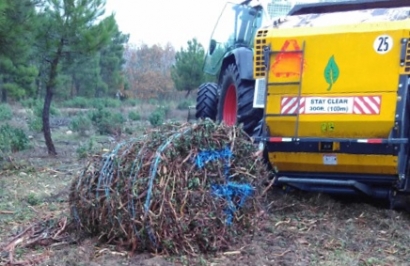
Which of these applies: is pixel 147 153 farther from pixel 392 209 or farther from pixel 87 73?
pixel 87 73

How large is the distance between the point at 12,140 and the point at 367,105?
745cm

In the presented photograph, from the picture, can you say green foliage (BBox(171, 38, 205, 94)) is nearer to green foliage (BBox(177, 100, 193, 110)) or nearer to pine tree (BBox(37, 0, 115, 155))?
green foliage (BBox(177, 100, 193, 110))

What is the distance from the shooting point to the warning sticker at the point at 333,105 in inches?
223

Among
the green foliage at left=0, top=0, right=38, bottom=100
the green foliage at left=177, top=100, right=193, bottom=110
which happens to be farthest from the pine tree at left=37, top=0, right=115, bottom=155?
the green foliage at left=177, top=100, right=193, bottom=110

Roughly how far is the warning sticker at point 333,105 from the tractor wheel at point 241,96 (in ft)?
2.27

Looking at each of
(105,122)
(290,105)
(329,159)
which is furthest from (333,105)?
(105,122)

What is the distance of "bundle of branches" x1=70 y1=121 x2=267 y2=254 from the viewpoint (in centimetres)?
466

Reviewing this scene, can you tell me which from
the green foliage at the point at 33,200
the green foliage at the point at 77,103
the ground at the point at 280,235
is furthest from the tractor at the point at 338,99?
the green foliage at the point at 77,103

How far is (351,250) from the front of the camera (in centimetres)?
524

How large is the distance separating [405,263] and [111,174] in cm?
247

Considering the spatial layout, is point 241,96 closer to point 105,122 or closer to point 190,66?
point 105,122

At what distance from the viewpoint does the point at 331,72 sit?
5809 mm

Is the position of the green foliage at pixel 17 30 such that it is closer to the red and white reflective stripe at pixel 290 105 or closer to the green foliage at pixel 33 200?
the green foliage at pixel 33 200

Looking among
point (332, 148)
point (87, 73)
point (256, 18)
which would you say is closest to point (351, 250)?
point (332, 148)
